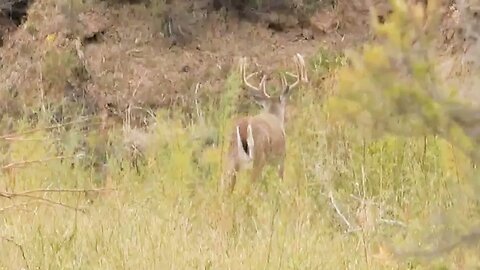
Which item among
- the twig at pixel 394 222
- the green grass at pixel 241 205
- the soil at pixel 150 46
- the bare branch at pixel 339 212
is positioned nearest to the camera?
the green grass at pixel 241 205

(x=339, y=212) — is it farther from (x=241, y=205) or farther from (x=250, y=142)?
(x=250, y=142)

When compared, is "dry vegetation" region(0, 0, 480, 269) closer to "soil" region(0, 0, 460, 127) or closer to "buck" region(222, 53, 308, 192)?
"soil" region(0, 0, 460, 127)

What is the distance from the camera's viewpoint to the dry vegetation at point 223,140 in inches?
120

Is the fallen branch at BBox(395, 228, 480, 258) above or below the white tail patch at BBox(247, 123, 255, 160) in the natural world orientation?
above

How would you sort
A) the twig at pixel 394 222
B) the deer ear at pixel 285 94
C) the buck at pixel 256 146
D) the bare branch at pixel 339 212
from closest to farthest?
the twig at pixel 394 222 → the bare branch at pixel 339 212 → the buck at pixel 256 146 → the deer ear at pixel 285 94


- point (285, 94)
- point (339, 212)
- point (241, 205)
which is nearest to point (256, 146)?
point (285, 94)

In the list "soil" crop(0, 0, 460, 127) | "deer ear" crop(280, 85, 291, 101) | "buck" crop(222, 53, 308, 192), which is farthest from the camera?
"soil" crop(0, 0, 460, 127)

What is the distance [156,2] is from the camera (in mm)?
11867

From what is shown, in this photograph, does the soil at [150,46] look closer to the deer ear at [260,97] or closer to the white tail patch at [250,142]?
the deer ear at [260,97]

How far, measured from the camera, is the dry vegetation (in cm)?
304

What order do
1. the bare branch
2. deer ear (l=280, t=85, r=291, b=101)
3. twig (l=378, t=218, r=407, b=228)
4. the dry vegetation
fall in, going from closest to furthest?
the dry vegetation
twig (l=378, t=218, r=407, b=228)
the bare branch
deer ear (l=280, t=85, r=291, b=101)

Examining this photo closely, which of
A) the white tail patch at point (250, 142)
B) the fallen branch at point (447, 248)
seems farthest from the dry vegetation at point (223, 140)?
the white tail patch at point (250, 142)

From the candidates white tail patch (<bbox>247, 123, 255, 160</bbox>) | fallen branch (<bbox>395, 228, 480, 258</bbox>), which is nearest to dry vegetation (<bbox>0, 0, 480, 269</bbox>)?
fallen branch (<bbox>395, 228, 480, 258</bbox>)

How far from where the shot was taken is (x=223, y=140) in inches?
361
